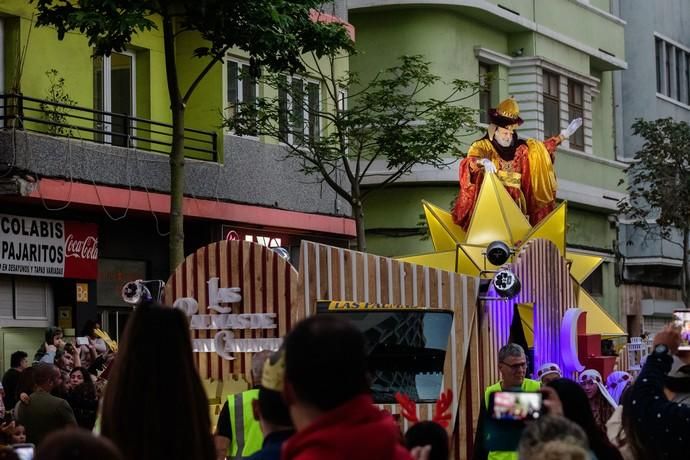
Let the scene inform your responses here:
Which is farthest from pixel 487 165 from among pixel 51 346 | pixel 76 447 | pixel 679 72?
pixel 679 72

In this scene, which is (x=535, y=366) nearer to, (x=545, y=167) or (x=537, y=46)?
(x=545, y=167)

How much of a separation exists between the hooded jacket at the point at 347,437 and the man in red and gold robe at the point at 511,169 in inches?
713

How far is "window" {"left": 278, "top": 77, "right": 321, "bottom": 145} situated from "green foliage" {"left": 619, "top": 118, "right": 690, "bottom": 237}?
36.5ft

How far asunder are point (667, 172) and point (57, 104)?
18.7 meters

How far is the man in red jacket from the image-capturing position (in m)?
4.64

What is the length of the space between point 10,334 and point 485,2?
15.5 m

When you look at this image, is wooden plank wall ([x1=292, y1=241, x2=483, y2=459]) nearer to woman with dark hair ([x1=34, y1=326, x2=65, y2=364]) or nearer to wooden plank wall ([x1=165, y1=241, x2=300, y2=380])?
wooden plank wall ([x1=165, y1=241, x2=300, y2=380])

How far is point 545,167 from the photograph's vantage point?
23281 millimetres

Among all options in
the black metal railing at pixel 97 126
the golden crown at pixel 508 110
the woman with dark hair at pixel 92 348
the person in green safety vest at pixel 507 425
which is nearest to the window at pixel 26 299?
the black metal railing at pixel 97 126

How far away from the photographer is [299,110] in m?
28.2

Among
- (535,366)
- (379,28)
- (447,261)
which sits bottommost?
(535,366)

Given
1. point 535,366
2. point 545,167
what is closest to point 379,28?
point 545,167

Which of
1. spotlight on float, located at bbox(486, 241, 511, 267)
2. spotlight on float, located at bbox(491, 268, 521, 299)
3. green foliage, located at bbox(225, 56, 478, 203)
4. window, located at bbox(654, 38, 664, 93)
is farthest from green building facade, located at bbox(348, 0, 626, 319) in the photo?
spotlight on float, located at bbox(491, 268, 521, 299)

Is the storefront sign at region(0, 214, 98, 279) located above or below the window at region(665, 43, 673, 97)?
below
